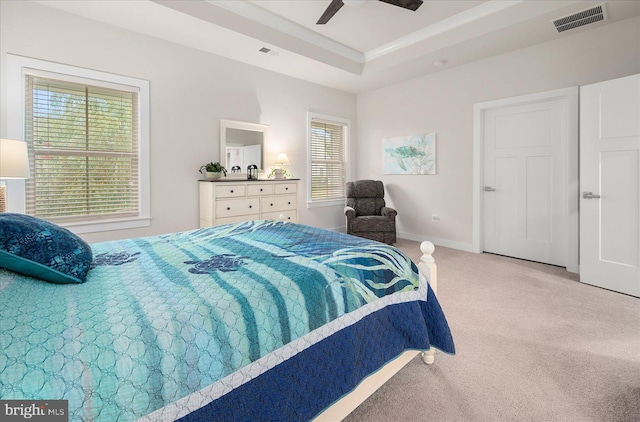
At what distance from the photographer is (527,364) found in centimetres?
195

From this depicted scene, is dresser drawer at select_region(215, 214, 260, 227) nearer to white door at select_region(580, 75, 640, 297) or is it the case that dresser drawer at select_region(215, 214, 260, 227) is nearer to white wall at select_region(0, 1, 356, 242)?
white wall at select_region(0, 1, 356, 242)

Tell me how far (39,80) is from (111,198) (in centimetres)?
127

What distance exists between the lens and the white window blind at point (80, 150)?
3.02 meters

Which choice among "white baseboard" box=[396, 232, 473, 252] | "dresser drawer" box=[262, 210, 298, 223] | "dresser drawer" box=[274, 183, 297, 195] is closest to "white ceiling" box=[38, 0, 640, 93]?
"dresser drawer" box=[274, 183, 297, 195]

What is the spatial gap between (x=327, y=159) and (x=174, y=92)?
9.11ft

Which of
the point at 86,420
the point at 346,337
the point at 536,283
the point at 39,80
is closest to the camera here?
the point at 86,420

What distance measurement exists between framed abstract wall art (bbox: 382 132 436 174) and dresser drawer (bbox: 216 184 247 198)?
2844 mm

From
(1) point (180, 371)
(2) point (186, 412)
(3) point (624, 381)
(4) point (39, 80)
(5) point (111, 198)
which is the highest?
(4) point (39, 80)

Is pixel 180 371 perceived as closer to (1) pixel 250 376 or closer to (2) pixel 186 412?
(2) pixel 186 412

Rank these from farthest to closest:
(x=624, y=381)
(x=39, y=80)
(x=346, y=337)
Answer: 1. (x=39, y=80)
2. (x=624, y=381)
3. (x=346, y=337)

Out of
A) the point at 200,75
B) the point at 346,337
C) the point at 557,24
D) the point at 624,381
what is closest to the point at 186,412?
the point at 346,337

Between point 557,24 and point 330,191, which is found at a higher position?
point 557,24

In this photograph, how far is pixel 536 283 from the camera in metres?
3.34

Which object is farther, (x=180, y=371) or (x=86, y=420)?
(x=180, y=371)
